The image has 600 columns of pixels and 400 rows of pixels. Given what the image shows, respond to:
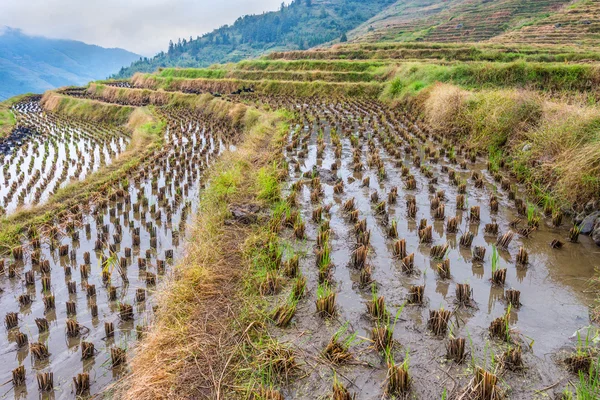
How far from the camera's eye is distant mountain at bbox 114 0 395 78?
11594 centimetres

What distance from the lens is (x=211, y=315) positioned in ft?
15.1

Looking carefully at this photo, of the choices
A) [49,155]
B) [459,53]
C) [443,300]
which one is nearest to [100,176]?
[49,155]

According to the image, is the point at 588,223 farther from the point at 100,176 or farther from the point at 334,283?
the point at 100,176

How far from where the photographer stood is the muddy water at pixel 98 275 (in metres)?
4.14

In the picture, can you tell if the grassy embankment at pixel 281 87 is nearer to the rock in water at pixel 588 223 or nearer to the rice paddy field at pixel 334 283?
the rice paddy field at pixel 334 283

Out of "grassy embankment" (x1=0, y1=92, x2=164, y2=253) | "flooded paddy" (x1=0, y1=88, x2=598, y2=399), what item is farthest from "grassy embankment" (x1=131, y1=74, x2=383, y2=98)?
"flooded paddy" (x1=0, y1=88, x2=598, y2=399)

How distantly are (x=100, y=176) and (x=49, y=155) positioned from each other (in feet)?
22.7

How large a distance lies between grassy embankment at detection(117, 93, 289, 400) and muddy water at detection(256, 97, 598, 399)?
1.63 feet

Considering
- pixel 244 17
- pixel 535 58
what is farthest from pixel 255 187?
pixel 244 17

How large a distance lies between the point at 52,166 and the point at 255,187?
29.9 feet

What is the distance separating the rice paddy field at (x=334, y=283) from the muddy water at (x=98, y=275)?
1.0 inches

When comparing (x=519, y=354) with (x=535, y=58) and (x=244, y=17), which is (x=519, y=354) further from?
(x=244, y=17)

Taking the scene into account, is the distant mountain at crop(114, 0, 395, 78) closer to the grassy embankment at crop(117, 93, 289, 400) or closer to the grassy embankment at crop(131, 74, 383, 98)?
the grassy embankment at crop(131, 74, 383, 98)

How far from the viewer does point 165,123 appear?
19891mm
